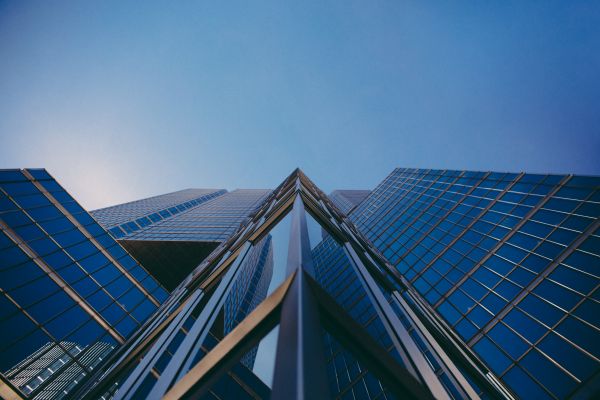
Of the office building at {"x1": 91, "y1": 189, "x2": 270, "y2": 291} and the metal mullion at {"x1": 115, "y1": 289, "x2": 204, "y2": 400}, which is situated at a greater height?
the office building at {"x1": 91, "y1": 189, "x2": 270, "y2": 291}

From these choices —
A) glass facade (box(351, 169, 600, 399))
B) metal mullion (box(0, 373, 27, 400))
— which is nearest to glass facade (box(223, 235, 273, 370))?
metal mullion (box(0, 373, 27, 400))

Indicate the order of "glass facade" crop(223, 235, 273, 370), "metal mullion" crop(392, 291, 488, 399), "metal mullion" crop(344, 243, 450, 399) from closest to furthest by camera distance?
"metal mullion" crop(344, 243, 450, 399) < "metal mullion" crop(392, 291, 488, 399) < "glass facade" crop(223, 235, 273, 370)

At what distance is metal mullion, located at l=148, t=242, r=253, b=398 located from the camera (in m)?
4.09

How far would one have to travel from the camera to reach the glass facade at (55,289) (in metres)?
12.1

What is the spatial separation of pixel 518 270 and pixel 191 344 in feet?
68.6

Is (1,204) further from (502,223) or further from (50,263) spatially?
(502,223)

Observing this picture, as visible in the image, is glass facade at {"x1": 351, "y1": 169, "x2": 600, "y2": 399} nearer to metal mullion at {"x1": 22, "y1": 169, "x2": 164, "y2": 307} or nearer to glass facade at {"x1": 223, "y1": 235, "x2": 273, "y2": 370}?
glass facade at {"x1": 223, "y1": 235, "x2": 273, "y2": 370}

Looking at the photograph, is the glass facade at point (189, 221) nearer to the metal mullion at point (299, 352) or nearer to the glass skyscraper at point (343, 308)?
the glass skyscraper at point (343, 308)

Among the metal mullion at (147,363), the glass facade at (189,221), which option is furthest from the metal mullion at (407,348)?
the glass facade at (189,221)

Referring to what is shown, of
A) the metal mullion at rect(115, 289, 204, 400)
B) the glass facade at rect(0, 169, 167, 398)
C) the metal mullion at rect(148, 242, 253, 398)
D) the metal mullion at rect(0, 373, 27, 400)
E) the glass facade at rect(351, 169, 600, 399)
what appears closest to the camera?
the metal mullion at rect(148, 242, 253, 398)

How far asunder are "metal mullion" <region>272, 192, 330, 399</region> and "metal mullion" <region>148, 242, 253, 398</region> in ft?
9.18

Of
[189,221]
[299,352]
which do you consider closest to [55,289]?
[299,352]

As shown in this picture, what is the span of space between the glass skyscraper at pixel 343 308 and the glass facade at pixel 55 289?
8 cm

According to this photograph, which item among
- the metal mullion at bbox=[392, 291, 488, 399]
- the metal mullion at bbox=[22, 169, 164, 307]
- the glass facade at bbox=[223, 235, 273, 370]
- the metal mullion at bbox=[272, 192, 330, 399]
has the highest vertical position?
the metal mullion at bbox=[22, 169, 164, 307]
